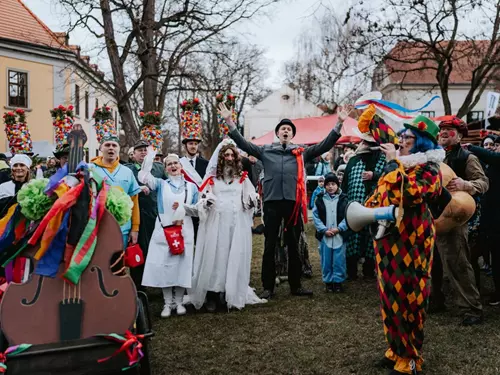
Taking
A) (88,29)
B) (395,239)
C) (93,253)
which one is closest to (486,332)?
(395,239)

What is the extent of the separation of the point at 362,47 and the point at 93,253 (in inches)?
495

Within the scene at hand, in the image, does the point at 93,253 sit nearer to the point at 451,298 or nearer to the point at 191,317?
the point at 191,317

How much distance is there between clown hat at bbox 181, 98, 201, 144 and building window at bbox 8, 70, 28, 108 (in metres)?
22.0

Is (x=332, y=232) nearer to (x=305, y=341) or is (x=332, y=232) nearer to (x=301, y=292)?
(x=301, y=292)

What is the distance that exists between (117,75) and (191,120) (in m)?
8.27

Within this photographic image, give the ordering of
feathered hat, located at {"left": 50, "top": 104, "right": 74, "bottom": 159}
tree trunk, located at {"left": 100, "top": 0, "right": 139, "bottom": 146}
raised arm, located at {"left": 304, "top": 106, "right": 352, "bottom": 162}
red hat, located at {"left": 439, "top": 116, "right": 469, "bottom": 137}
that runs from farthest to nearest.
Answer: tree trunk, located at {"left": 100, "top": 0, "right": 139, "bottom": 146}, feathered hat, located at {"left": 50, "top": 104, "right": 74, "bottom": 159}, raised arm, located at {"left": 304, "top": 106, "right": 352, "bottom": 162}, red hat, located at {"left": 439, "top": 116, "right": 469, "bottom": 137}

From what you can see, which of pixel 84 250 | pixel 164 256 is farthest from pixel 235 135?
pixel 84 250

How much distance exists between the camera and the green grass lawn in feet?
13.1

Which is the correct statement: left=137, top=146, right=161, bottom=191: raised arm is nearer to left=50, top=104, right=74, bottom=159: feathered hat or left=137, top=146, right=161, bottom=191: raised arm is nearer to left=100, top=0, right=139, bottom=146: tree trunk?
left=50, top=104, right=74, bottom=159: feathered hat

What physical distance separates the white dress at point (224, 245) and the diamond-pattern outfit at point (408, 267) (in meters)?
2.38

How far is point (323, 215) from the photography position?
6.62m

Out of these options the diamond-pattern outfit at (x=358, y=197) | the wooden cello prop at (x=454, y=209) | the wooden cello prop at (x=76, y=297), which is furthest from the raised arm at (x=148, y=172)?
the wooden cello prop at (x=454, y=209)

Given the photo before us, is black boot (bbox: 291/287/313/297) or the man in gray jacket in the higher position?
the man in gray jacket

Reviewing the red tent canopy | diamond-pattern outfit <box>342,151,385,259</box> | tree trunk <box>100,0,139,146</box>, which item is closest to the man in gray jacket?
diamond-pattern outfit <box>342,151,385,259</box>
